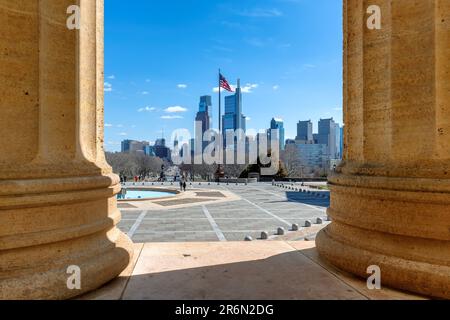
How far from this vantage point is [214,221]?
23.7 meters

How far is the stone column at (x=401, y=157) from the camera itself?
3.65m

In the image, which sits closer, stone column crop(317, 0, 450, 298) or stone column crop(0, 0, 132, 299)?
stone column crop(0, 0, 132, 299)

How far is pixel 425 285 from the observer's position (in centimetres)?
352

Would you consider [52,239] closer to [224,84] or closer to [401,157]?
[401,157]

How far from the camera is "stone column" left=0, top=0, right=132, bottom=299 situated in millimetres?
3402

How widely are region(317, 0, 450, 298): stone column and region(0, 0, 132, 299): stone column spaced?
311cm

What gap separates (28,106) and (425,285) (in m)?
4.72

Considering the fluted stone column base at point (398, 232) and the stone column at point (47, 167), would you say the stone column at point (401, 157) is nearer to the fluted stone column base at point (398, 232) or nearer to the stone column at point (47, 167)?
the fluted stone column base at point (398, 232)

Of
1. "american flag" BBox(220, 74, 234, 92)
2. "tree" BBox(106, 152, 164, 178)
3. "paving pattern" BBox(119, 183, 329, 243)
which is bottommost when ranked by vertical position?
"paving pattern" BBox(119, 183, 329, 243)

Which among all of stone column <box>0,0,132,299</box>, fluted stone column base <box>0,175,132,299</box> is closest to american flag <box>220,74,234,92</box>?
stone column <box>0,0,132,299</box>

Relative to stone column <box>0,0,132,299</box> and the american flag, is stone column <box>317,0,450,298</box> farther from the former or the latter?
the american flag

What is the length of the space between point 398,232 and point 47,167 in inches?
160

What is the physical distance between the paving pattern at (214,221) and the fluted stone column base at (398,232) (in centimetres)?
1422

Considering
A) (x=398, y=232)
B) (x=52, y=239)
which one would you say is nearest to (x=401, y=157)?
(x=398, y=232)
